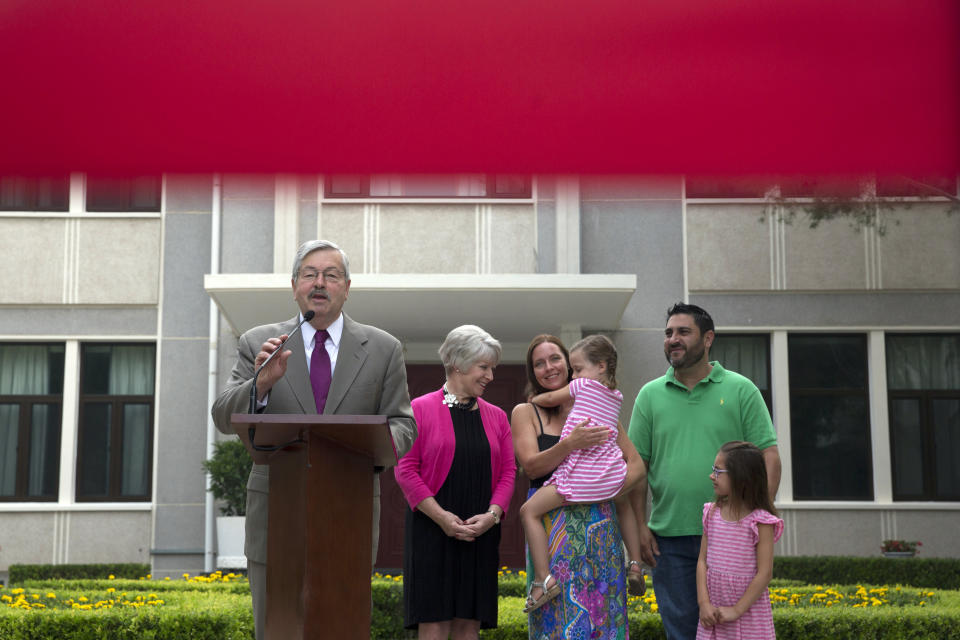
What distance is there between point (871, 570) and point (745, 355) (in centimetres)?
345

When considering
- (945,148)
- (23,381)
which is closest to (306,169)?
(945,148)

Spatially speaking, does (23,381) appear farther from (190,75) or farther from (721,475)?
(190,75)

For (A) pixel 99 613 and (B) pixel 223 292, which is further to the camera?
(B) pixel 223 292

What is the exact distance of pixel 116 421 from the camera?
15.7 metres

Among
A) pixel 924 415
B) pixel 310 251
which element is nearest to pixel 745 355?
pixel 924 415

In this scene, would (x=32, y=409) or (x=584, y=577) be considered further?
(x=32, y=409)

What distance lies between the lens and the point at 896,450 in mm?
15375

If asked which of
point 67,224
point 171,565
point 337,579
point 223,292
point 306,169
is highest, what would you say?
point 67,224

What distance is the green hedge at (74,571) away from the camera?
14.1 metres

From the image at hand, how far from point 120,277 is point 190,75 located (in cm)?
1558

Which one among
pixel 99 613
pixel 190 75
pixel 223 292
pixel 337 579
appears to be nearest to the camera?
pixel 190 75

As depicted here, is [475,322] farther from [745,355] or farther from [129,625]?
[129,625]

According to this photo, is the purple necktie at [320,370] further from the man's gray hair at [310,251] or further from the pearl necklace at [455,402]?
the pearl necklace at [455,402]

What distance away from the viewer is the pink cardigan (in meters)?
4.77
